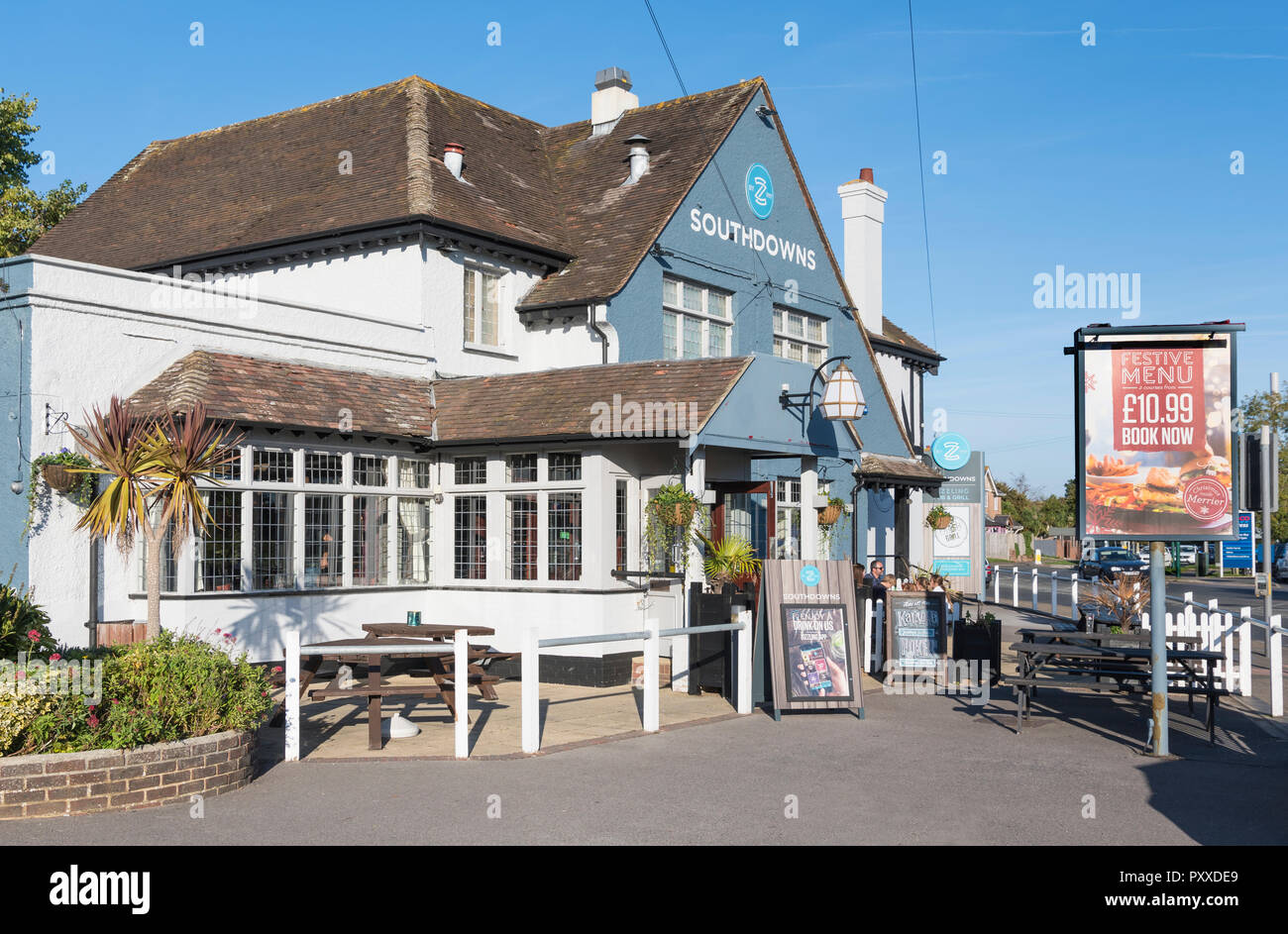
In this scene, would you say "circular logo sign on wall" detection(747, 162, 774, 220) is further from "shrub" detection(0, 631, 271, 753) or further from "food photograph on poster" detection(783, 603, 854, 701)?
"shrub" detection(0, 631, 271, 753)

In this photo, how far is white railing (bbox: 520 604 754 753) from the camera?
32.8 feet

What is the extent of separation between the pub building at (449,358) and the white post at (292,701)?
378 centimetres

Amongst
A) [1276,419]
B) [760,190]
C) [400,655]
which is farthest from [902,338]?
[1276,419]

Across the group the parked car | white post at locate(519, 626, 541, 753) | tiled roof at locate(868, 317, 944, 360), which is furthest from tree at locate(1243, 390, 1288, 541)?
white post at locate(519, 626, 541, 753)

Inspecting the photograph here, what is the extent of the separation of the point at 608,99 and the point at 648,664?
14.1 meters

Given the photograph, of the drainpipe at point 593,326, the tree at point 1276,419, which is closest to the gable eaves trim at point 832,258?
the drainpipe at point 593,326

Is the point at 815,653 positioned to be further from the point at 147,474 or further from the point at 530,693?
the point at 147,474

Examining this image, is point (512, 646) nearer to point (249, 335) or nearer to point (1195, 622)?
point (249, 335)

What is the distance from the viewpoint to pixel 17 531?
12562 mm

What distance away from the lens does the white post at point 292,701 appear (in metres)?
9.74

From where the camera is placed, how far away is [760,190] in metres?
21.1

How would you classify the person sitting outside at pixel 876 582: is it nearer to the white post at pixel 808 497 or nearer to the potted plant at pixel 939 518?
the white post at pixel 808 497

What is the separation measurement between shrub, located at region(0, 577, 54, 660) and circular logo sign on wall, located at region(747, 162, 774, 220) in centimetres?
1445
